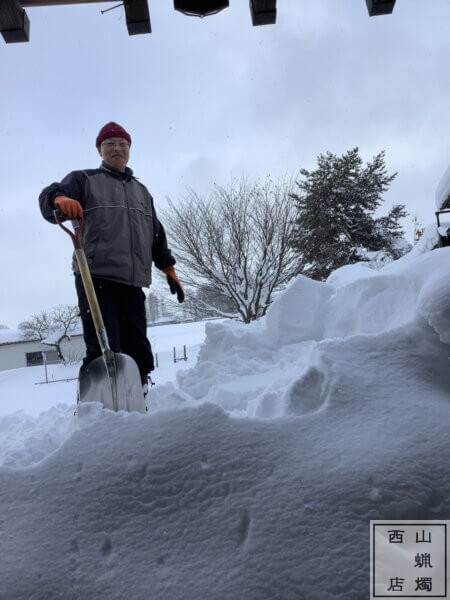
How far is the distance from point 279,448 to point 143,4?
2056mm

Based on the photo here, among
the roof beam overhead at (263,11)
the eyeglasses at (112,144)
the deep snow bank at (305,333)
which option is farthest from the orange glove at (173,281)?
the roof beam overhead at (263,11)

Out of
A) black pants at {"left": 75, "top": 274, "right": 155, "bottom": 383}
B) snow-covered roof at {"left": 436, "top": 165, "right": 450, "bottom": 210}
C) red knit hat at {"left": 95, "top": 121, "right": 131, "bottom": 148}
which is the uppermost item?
red knit hat at {"left": 95, "top": 121, "right": 131, "bottom": 148}

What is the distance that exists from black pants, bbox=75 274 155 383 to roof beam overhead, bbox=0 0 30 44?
1207 mm

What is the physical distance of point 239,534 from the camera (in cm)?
80

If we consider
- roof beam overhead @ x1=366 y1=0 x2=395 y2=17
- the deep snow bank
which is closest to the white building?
the deep snow bank

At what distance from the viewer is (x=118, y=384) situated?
6.10 feet

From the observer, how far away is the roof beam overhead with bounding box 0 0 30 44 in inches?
66.7

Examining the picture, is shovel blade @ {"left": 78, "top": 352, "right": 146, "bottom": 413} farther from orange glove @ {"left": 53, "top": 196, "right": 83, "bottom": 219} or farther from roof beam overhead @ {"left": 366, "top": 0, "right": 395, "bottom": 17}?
roof beam overhead @ {"left": 366, "top": 0, "right": 395, "bottom": 17}

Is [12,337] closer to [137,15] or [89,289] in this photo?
[89,289]

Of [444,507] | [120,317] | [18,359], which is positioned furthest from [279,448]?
[18,359]

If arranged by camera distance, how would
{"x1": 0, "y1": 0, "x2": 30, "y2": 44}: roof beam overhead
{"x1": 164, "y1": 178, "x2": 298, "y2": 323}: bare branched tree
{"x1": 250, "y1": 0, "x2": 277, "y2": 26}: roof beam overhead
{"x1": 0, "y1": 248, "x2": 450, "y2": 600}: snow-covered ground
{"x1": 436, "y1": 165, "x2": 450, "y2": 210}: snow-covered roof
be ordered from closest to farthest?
{"x1": 0, "y1": 248, "x2": 450, "y2": 600}: snow-covered ground → {"x1": 0, "y1": 0, "x2": 30, "y2": 44}: roof beam overhead → {"x1": 250, "y1": 0, "x2": 277, "y2": 26}: roof beam overhead → {"x1": 436, "y1": 165, "x2": 450, "y2": 210}: snow-covered roof → {"x1": 164, "y1": 178, "x2": 298, "y2": 323}: bare branched tree

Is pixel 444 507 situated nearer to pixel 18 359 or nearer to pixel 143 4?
pixel 143 4

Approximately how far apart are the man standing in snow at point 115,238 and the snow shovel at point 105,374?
0.23 m

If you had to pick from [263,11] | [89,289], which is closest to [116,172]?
[89,289]
